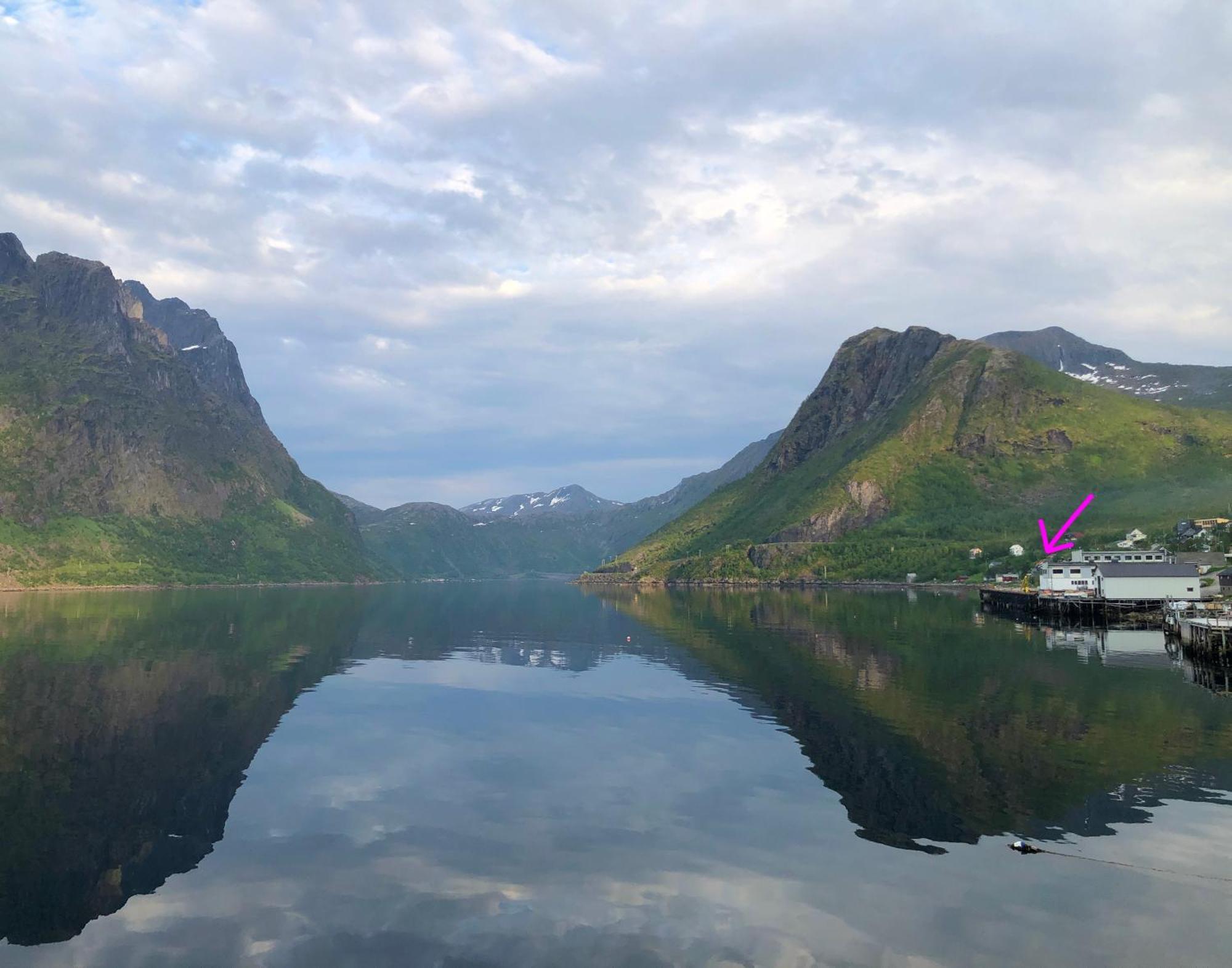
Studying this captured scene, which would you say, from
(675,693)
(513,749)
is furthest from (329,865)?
(675,693)

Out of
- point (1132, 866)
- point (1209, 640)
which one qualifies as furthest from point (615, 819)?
point (1209, 640)

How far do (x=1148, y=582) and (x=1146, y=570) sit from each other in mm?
2821

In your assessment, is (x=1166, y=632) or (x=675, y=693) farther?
(x=1166, y=632)

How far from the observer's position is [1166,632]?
111 m

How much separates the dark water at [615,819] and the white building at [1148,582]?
73661 mm

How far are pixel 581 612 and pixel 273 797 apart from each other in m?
141

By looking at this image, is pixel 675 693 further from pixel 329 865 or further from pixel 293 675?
pixel 329 865

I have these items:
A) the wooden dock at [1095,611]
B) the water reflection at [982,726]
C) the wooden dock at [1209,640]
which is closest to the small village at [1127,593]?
the wooden dock at [1095,611]

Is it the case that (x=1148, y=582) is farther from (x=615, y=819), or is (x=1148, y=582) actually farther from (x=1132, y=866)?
(x=615, y=819)

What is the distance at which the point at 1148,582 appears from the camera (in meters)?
137

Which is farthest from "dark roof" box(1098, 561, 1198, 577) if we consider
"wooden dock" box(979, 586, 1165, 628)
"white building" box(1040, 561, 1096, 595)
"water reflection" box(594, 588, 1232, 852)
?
"water reflection" box(594, 588, 1232, 852)

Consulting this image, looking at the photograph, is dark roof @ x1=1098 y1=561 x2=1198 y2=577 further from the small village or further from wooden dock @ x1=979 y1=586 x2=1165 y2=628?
wooden dock @ x1=979 y1=586 x2=1165 y2=628

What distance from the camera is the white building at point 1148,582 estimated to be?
A: 134 m

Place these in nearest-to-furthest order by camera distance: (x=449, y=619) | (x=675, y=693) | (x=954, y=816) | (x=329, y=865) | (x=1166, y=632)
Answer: (x=329, y=865) → (x=954, y=816) → (x=675, y=693) → (x=1166, y=632) → (x=449, y=619)
